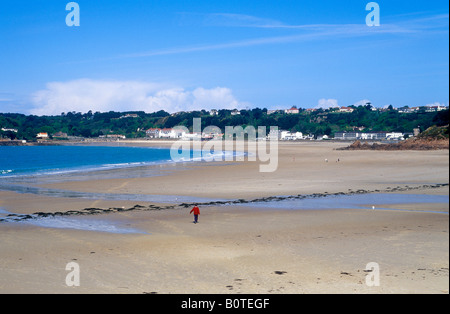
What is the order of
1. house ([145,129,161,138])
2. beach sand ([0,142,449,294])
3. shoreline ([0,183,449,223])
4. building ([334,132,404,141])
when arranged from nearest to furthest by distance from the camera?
beach sand ([0,142,449,294])
shoreline ([0,183,449,223])
building ([334,132,404,141])
house ([145,129,161,138])

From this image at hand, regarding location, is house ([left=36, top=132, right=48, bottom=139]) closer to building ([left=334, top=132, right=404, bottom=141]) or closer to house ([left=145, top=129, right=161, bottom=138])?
house ([left=145, top=129, right=161, bottom=138])

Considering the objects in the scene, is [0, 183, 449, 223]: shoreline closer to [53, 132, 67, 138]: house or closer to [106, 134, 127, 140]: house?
[106, 134, 127, 140]: house

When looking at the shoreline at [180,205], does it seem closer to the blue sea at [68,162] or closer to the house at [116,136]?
the blue sea at [68,162]

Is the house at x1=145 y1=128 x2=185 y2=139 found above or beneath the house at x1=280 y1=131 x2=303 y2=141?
above

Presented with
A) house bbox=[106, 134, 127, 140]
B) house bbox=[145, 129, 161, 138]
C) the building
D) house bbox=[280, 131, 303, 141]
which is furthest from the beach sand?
house bbox=[145, 129, 161, 138]

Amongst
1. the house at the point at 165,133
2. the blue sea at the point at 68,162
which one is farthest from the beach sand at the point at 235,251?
the house at the point at 165,133

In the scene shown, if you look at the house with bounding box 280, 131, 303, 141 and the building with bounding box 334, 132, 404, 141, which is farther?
the house with bounding box 280, 131, 303, 141

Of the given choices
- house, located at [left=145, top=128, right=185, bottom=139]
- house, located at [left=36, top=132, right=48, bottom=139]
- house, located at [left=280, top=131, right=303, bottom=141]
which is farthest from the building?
house, located at [left=36, top=132, right=48, bottom=139]

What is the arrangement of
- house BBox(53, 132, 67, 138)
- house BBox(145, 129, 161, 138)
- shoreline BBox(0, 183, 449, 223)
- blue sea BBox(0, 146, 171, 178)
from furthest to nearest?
1. house BBox(145, 129, 161, 138)
2. house BBox(53, 132, 67, 138)
3. blue sea BBox(0, 146, 171, 178)
4. shoreline BBox(0, 183, 449, 223)

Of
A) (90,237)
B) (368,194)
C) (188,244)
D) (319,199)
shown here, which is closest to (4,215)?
(90,237)

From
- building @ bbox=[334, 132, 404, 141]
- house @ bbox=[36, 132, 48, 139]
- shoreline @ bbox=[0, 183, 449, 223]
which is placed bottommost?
shoreline @ bbox=[0, 183, 449, 223]

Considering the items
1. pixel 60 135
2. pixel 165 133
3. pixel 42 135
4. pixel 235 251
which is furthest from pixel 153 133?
pixel 235 251

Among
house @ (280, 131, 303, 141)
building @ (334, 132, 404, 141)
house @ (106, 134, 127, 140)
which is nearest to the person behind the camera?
building @ (334, 132, 404, 141)
